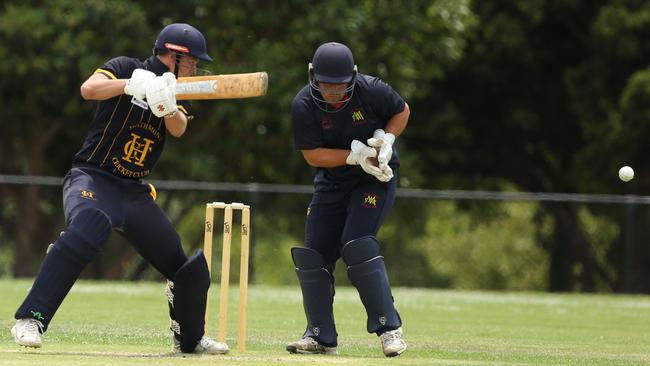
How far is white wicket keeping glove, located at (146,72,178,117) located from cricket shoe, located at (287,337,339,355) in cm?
171

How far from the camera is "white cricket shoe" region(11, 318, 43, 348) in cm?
677

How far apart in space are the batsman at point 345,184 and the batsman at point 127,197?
2.38 ft

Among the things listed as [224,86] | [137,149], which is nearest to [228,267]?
[137,149]

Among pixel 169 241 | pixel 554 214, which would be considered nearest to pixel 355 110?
pixel 169 241

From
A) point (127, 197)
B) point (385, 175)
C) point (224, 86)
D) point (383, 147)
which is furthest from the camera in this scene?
point (385, 175)

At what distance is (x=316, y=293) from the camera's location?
25.9ft

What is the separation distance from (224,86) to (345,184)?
59.0 inches

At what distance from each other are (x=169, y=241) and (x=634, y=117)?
1511cm

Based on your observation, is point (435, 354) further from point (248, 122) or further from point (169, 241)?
→ point (248, 122)

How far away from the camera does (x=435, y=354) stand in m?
7.98

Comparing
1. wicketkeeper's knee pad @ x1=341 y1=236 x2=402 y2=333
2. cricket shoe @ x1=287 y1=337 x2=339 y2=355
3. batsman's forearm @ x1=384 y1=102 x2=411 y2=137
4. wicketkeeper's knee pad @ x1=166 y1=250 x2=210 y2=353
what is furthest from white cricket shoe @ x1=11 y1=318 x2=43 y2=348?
batsman's forearm @ x1=384 y1=102 x2=411 y2=137

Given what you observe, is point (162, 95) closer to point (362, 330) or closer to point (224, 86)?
point (224, 86)

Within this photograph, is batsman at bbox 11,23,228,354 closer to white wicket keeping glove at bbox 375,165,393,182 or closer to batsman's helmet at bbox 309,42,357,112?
batsman's helmet at bbox 309,42,357,112

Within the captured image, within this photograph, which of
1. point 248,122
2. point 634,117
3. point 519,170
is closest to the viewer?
point 248,122
